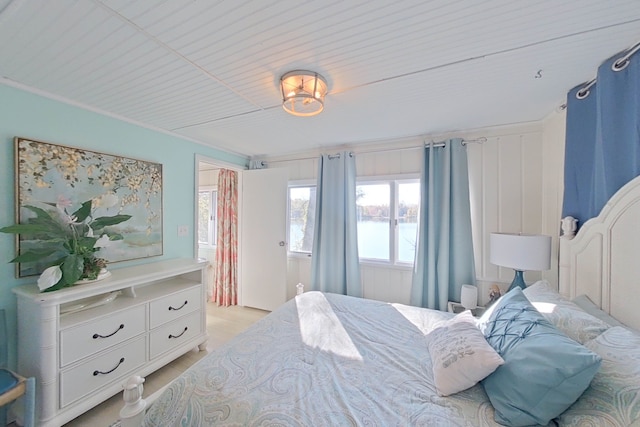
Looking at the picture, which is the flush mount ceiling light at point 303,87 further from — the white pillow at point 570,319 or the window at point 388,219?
the white pillow at point 570,319

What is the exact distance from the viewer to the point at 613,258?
1.24 metres

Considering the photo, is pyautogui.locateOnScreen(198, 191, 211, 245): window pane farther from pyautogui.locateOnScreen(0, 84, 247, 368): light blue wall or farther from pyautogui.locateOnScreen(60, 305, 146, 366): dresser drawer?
pyautogui.locateOnScreen(60, 305, 146, 366): dresser drawer

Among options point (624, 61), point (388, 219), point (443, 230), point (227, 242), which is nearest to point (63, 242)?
point (227, 242)

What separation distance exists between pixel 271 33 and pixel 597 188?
6.63 feet

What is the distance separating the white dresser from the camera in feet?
4.80

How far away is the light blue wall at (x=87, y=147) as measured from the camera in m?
1.61

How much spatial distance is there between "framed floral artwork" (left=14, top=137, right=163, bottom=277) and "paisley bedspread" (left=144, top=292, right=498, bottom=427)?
1360mm

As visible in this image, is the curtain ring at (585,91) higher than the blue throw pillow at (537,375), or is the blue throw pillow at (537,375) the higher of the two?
the curtain ring at (585,91)

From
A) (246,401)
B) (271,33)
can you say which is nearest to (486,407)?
(246,401)

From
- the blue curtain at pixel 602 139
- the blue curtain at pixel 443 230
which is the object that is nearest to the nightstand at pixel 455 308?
the blue curtain at pixel 443 230

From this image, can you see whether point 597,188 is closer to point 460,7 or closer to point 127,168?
point 460,7

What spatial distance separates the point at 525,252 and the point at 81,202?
11.6 feet

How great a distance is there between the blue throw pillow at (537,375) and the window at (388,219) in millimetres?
1861

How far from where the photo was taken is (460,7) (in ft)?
3.35
